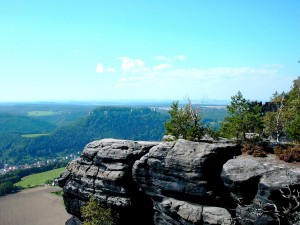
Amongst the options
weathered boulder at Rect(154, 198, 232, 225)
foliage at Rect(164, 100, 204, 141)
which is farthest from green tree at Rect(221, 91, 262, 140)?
weathered boulder at Rect(154, 198, 232, 225)

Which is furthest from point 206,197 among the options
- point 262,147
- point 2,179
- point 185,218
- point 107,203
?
point 2,179

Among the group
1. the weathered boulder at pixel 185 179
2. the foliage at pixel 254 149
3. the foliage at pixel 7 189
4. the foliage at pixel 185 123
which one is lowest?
the foliage at pixel 7 189

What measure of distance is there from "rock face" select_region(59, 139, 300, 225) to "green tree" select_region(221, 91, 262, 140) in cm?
823

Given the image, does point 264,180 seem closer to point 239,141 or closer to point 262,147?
point 262,147

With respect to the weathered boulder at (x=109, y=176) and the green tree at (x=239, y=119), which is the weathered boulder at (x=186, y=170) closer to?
the weathered boulder at (x=109, y=176)

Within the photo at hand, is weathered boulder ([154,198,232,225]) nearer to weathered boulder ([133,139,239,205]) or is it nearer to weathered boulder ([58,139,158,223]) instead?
weathered boulder ([133,139,239,205])

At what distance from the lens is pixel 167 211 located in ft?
116

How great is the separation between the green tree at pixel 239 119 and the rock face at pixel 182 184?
8234mm

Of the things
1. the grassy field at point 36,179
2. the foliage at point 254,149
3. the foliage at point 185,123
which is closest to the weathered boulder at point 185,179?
the foliage at point 254,149

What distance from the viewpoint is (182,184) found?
33750 mm

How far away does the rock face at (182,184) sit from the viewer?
89.7 ft

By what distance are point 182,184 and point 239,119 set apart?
14.2m

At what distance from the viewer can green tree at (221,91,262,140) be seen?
1651 inches

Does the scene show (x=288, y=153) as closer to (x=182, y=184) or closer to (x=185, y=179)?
(x=185, y=179)
